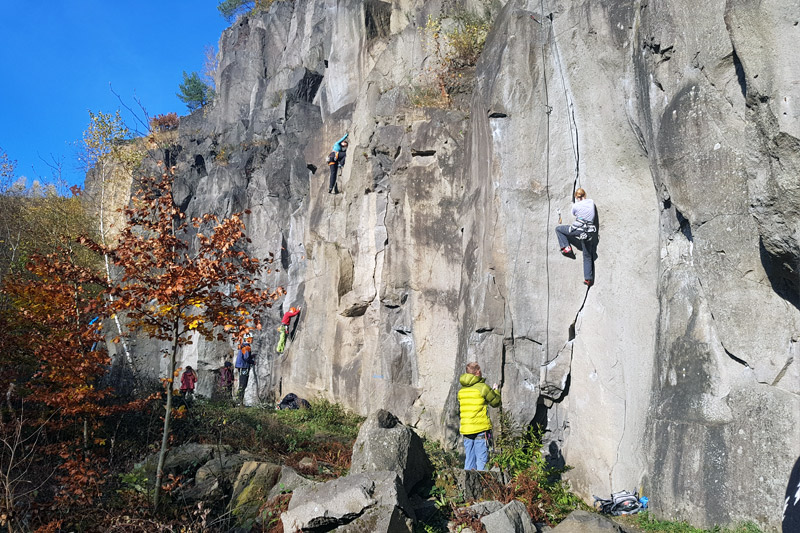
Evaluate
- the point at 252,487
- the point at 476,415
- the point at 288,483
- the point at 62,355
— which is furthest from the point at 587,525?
the point at 62,355

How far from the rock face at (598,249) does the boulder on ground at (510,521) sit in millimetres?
2195

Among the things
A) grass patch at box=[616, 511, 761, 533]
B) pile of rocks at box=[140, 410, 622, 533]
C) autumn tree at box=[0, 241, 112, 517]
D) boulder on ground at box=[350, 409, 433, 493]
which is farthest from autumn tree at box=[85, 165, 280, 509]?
grass patch at box=[616, 511, 761, 533]

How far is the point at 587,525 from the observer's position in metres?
7.47

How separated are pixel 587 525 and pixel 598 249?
16.5 feet

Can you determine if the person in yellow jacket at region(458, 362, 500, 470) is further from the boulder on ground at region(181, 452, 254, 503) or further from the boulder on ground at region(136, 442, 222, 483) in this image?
the boulder on ground at region(136, 442, 222, 483)

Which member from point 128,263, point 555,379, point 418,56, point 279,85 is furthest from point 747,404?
point 279,85

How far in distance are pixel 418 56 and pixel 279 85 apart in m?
16.4

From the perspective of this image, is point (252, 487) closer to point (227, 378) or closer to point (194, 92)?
point (227, 378)

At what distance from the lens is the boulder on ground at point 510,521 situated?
7.44 meters

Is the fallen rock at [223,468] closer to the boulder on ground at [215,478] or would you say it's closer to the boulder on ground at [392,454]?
the boulder on ground at [215,478]

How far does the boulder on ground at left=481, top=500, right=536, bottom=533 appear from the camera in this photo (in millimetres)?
7441

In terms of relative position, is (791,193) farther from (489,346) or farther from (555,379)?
(489,346)

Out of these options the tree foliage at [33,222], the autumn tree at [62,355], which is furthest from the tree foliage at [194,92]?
the autumn tree at [62,355]

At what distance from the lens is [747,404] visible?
779cm
